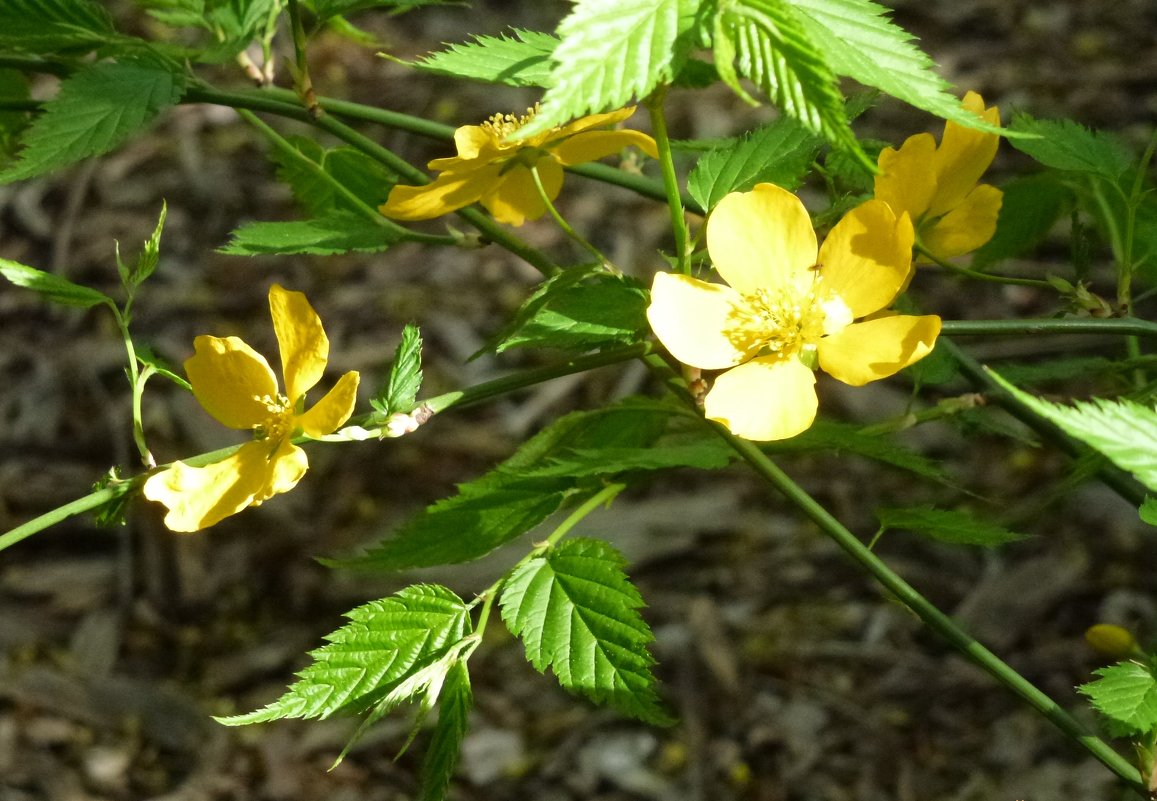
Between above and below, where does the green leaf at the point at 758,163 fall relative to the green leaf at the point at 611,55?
below

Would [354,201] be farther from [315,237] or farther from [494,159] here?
[494,159]

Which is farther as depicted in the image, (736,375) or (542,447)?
(542,447)

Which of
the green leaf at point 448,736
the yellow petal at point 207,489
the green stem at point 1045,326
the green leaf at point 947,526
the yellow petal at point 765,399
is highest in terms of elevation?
the green stem at point 1045,326

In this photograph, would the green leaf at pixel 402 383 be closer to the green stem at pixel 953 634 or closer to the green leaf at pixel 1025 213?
the green stem at pixel 953 634

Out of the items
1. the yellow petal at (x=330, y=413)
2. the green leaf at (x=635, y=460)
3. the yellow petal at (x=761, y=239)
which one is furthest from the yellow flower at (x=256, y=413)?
the yellow petal at (x=761, y=239)

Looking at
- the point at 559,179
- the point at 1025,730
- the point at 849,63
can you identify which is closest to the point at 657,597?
the point at 1025,730

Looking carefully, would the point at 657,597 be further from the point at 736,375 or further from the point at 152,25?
the point at 152,25
